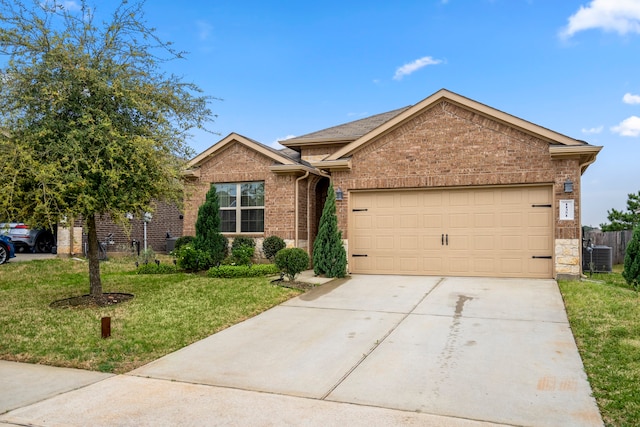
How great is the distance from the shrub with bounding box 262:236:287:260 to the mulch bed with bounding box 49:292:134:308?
16.8 ft

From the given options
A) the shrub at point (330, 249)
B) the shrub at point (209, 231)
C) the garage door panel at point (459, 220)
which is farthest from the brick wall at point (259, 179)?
the garage door panel at point (459, 220)

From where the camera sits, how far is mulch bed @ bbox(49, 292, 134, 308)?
9.02 metres

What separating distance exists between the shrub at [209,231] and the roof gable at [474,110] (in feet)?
12.2

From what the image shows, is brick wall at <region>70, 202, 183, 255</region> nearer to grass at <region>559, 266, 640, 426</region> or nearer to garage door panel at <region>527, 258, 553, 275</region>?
garage door panel at <region>527, 258, 553, 275</region>

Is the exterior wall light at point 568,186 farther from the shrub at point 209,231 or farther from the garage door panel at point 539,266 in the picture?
the shrub at point 209,231

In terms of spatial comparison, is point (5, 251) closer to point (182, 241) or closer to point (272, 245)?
point (182, 241)

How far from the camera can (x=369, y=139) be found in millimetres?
12742

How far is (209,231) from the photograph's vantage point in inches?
535

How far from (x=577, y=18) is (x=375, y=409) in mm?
A: 13431

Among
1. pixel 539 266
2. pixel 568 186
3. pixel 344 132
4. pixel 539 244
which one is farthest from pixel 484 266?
pixel 344 132

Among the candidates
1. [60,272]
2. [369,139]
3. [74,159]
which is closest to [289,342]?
[74,159]

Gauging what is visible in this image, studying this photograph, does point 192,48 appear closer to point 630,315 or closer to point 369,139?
point 369,139

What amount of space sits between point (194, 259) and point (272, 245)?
93.7 inches

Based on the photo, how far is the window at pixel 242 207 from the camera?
15148mm
